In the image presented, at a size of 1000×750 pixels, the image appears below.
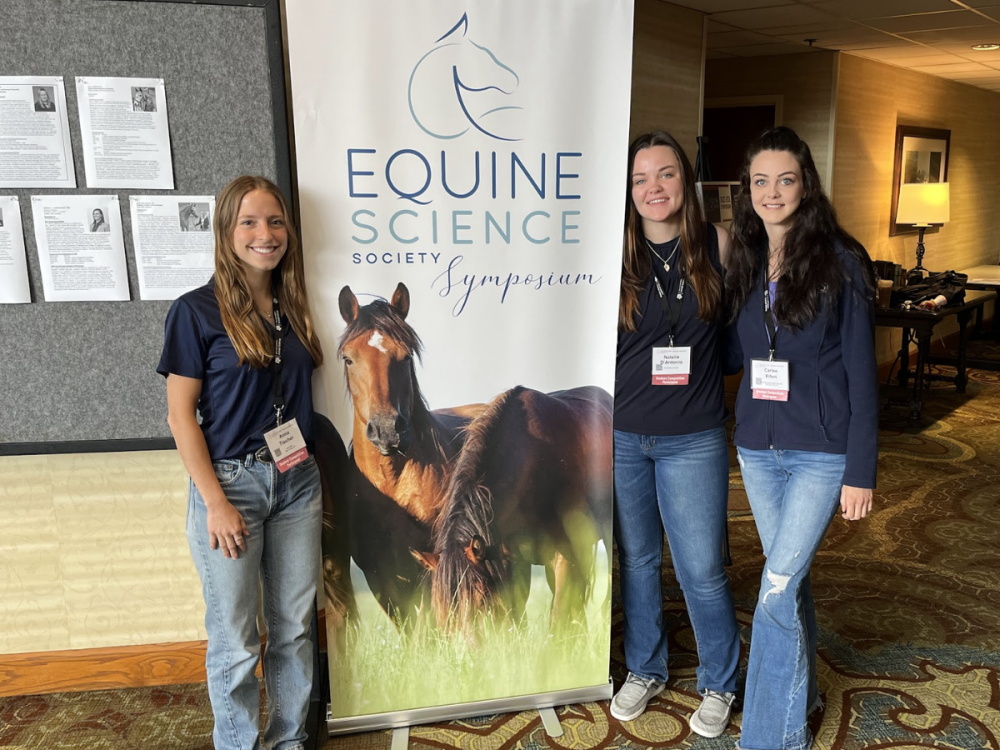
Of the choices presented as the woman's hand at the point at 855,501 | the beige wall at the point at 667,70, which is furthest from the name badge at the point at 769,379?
the beige wall at the point at 667,70

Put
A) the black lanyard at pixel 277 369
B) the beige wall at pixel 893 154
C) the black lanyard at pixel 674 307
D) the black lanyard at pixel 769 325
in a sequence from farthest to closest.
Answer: the beige wall at pixel 893 154 → the black lanyard at pixel 674 307 → the black lanyard at pixel 769 325 → the black lanyard at pixel 277 369

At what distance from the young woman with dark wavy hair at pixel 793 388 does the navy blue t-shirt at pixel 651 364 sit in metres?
0.08

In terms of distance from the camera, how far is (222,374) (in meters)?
1.66

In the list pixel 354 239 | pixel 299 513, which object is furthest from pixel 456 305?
pixel 299 513

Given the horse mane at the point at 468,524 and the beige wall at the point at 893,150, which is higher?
the beige wall at the point at 893,150

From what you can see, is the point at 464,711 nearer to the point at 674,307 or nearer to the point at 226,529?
the point at 226,529

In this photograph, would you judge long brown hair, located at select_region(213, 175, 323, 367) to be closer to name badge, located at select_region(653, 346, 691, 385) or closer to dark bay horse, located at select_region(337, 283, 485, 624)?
dark bay horse, located at select_region(337, 283, 485, 624)

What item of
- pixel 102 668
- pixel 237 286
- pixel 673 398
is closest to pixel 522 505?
pixel 673 398

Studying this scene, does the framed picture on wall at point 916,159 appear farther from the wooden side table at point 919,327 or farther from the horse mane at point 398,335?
the horse mane at point 398,335

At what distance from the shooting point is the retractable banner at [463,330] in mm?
1789

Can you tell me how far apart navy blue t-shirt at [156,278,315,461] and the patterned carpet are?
3.12 ft

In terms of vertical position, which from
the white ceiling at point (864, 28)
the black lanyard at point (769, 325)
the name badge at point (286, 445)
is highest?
the white ceiling at point (864, 28)

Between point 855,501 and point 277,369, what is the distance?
1331mm

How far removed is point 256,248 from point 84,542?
119 cm
